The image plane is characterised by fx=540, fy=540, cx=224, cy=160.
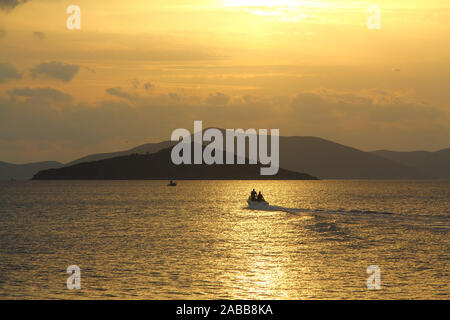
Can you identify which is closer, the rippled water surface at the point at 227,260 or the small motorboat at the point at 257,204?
the rippled water surface at the point at 227,260

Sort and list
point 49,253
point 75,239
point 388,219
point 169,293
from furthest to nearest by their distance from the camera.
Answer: point 388,219 → point 75,239 → point 49,253 → point 169,293

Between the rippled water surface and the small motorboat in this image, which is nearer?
the rippled water surface

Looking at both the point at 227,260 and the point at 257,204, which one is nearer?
the point at 227,260

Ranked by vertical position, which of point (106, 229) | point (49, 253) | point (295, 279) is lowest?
point (295, 279)

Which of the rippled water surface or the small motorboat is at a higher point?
the small motorboat

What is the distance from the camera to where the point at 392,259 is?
41406mm

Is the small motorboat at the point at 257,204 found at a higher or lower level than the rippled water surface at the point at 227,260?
higher

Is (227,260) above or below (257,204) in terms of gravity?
below
